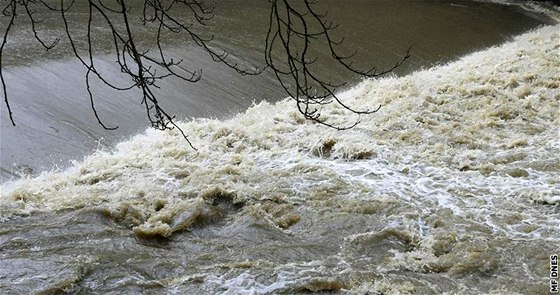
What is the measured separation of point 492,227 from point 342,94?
4535 millimetres

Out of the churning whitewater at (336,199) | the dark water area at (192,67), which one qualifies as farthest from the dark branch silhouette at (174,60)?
the churning whitewater at (336,199)

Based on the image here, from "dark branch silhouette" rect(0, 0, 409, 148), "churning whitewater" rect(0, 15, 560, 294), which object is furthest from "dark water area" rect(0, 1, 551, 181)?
"churning whitewater" rect(0, 15, 560, 294)

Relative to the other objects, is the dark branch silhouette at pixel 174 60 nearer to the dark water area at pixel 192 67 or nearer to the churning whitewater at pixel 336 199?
the dark water area at pixel 192 67

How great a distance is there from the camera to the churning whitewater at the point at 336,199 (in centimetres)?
438

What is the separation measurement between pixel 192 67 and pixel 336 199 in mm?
5170

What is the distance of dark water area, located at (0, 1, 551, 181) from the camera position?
7.02 m

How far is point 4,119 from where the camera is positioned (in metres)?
7.38

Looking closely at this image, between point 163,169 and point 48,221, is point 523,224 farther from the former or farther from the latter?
point 48,221

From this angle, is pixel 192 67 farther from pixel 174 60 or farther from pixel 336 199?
pixel 336 199

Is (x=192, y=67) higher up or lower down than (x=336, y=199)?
higher up

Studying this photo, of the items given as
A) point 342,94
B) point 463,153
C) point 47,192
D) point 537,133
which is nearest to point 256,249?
point 47,192

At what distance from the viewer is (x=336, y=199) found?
18.3ft

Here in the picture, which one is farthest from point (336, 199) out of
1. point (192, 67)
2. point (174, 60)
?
point (174, 60)

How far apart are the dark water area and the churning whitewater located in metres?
0.52
